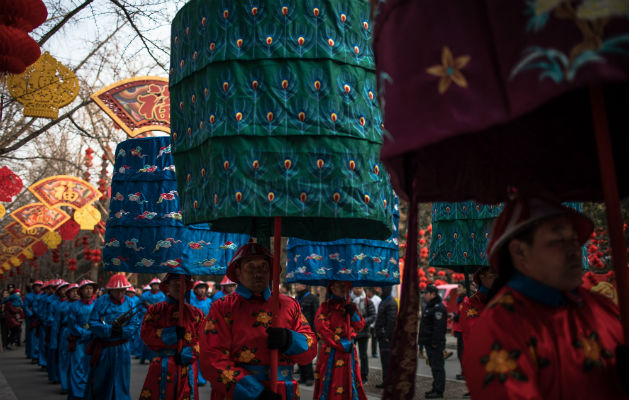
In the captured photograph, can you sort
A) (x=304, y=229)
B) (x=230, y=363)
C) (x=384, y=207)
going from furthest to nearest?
(x=304, y=229), (x=230, y=363), (x=384, y=207)

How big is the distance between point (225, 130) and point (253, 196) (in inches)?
15.4

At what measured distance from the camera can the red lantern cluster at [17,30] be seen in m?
4.80

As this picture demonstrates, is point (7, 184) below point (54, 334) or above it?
above

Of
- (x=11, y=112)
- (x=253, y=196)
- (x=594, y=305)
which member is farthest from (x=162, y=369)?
(x=11, y=112)

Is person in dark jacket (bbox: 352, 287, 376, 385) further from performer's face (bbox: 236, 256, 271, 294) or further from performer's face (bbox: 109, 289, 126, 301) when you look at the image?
performer's face (bbox: 236, 256, 271, 294)

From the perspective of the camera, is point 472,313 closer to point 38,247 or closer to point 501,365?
point 501,365

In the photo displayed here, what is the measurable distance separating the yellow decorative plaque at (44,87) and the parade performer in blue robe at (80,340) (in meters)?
4.77

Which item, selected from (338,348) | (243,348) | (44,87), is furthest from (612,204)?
(44,87)

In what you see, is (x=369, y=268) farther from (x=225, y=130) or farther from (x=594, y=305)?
(x=594, y=305)

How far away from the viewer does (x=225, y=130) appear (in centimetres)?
324

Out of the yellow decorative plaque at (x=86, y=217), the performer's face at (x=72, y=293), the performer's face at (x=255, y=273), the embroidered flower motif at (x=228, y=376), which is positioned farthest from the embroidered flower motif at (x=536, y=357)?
the yellow decorative plaque at (x=86, y=217)

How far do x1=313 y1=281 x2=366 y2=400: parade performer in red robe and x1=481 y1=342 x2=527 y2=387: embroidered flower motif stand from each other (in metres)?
5.91

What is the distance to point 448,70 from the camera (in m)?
1.77

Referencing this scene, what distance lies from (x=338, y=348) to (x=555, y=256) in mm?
6103
